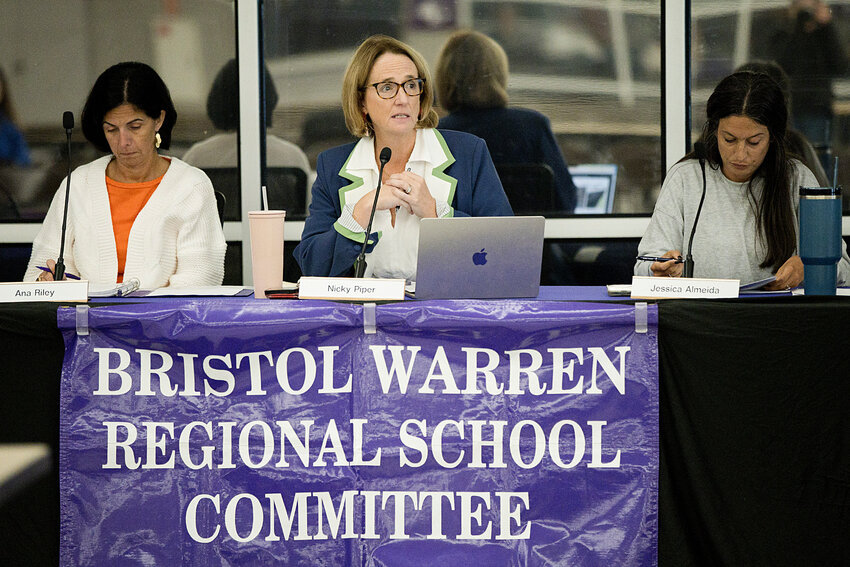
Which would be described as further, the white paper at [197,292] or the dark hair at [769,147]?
the dark hair at [769,147]

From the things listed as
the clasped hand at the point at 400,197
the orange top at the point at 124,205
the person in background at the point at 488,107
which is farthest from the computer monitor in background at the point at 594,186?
the orange top at the point at 124,205

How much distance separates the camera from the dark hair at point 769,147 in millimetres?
2529

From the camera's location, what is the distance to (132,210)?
2773 mm

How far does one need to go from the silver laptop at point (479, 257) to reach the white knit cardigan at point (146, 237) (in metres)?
1.01

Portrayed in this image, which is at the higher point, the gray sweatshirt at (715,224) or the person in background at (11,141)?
the person in background at (11,141)

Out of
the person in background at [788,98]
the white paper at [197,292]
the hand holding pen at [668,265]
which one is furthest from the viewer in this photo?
the person in background at [788,98]

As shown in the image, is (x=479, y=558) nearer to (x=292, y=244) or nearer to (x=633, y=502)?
(x=633, y=502)

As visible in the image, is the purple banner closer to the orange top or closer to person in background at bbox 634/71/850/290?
person in background at bbox 634/71/850/290

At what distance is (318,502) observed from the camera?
1.91 m

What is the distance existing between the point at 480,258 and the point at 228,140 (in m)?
1.88

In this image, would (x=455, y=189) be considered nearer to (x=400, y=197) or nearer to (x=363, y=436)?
(x=400, y=197)

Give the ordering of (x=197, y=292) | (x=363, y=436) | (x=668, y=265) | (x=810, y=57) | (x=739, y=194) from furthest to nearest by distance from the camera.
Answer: (x=810, y=57) → (x=739, y=194) → (x=668, y=265) → (x=197, y=292) → (x=363, y=436)

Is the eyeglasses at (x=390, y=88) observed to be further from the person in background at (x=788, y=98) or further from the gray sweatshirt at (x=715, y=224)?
the person in background at (x=788, y=98)

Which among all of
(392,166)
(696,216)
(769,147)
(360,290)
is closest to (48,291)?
(360,290)
